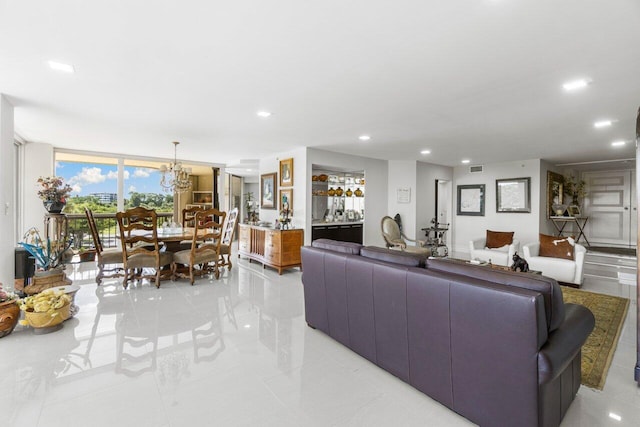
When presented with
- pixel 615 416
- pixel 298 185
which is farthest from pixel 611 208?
pixel 615 416

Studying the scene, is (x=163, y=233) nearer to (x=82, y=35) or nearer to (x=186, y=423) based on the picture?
(x=82, y=35)

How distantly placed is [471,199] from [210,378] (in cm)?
786

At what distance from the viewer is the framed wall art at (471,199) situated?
7875 mm

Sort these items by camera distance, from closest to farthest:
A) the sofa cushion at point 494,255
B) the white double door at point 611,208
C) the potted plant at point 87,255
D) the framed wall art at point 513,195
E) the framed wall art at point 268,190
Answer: the sofa cushion at point 494,255
the potted plant at point 87,255
the framed wall art at point 268,190
the framed wall art at point 513,195
the white double door at point 611,208

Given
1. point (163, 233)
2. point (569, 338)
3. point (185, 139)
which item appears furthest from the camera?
point (185, 139)

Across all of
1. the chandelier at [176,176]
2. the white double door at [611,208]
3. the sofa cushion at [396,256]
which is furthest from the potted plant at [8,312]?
the white double door at [611,208]

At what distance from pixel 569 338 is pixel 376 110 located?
2.88 meters

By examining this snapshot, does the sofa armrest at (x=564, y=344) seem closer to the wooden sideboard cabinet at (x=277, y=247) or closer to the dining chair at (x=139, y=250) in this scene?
the wooden sideboard cabinet at (x=277, y=247)

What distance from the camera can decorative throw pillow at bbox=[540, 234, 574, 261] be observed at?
482cm

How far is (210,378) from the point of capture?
2.10 meters

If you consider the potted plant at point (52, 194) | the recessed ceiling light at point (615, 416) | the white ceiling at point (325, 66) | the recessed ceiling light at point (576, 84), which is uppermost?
the white ceiling at point (325, 66)

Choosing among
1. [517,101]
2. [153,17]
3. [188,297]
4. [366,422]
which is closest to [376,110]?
[517,101]

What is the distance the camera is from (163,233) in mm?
4836

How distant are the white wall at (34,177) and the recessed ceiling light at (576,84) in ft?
27.2
